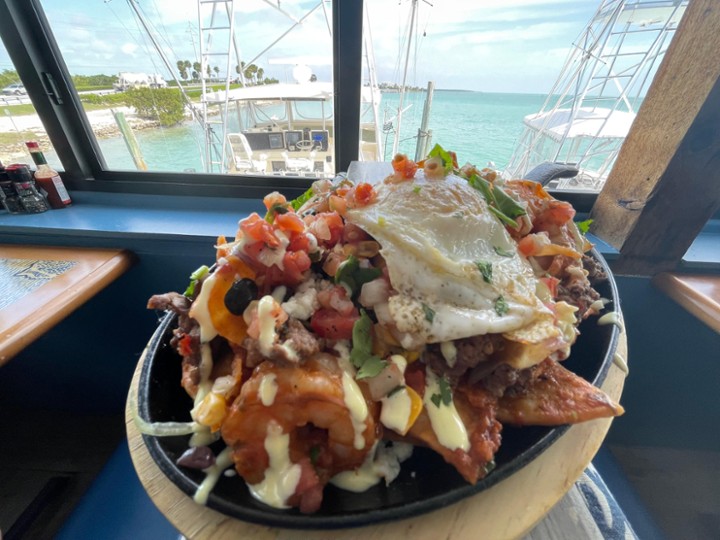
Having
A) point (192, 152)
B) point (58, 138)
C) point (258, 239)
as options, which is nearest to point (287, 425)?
point (258, 239)

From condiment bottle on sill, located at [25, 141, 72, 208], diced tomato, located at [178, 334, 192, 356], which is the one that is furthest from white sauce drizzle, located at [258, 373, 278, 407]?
condiment bottle on sill, located at [25, 141, 72, 208]

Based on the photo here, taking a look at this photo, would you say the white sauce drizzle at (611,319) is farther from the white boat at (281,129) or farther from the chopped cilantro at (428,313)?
the white boat at (281,129)

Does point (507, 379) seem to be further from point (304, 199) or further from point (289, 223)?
point (304, 199)

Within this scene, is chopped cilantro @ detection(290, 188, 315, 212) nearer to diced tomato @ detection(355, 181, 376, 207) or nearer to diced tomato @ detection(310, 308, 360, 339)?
diced tomato @ detection(355, 181, 376, 207)

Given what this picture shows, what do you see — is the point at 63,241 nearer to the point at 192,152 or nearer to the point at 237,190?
the point at 237,190

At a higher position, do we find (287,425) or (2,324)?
(287,425)

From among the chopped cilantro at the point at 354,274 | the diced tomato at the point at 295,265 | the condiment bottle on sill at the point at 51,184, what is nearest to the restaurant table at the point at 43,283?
the condiment bottle on sill at the point at 51,184

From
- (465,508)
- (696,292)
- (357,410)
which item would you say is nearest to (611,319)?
(465,508)
